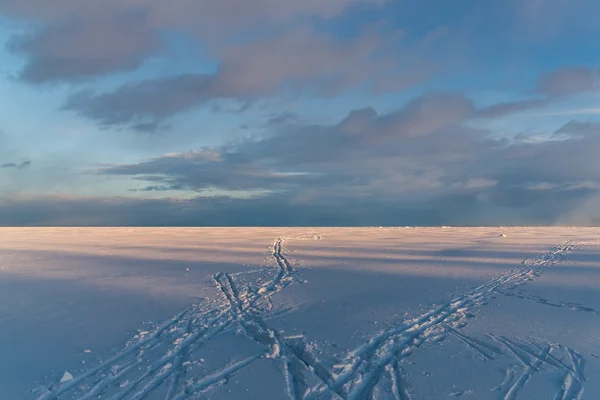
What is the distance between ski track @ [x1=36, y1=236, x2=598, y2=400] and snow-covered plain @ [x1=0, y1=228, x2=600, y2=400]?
0.03 metres

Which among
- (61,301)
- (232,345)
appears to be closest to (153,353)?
(232,345)

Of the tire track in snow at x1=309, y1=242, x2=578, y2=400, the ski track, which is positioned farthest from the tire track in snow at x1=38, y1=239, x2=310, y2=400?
the tire track in snow at x1=309, y1=242, x2=578, y2=400

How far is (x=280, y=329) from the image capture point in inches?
366

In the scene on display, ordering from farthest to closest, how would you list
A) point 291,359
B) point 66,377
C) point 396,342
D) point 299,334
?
point 299,334 < point 396,342 < point 291,359 < point 66,377

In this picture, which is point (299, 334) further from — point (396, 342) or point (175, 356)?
point (175, 356)

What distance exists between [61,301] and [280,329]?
649 centimetres

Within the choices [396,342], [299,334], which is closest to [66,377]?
[299,334]

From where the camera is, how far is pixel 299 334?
898 centimetres

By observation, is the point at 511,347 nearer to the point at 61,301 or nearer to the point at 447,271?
the point at 447,271

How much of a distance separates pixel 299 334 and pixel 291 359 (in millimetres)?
1301

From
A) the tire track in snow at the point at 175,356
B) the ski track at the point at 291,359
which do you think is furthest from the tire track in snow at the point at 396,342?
the tire track in snow at the point at 175,356

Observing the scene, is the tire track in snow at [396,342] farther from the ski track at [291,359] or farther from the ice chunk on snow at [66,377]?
the ice chunk on snow at [66,377]

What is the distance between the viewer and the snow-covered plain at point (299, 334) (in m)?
6.66

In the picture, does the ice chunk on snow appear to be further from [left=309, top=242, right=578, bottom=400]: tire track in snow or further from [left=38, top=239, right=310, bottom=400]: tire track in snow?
[left=309, top=242, right=578, bottom=400]: tire track in snow
